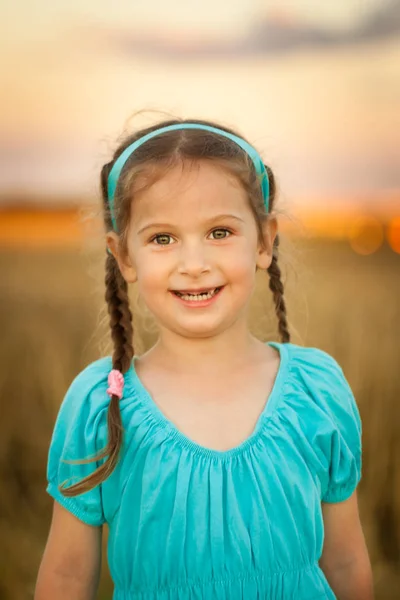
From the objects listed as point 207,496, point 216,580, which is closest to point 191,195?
point 207,496

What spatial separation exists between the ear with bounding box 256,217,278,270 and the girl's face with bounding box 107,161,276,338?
0.11 meters

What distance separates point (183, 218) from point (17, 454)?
198 centimetres

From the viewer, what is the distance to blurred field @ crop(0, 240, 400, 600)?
3.10m

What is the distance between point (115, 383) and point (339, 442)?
544 millimetres

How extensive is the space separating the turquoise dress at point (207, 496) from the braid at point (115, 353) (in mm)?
37

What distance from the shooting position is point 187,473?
5.49 feet

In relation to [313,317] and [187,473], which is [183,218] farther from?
[313,317]

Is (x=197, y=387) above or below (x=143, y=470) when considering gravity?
above

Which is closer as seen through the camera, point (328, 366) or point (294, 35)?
point (328, 366)

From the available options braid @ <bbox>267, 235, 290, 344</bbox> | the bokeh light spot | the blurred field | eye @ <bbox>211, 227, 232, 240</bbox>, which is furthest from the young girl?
the bokeh light spot

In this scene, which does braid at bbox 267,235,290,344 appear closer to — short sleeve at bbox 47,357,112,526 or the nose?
the nose

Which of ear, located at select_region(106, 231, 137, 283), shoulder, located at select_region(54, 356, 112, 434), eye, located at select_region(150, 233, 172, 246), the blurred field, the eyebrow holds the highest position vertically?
the eyebrow

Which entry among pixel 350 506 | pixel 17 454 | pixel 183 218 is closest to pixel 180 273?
pixel 183 218

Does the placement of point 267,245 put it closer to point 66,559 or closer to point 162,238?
point 162,238
